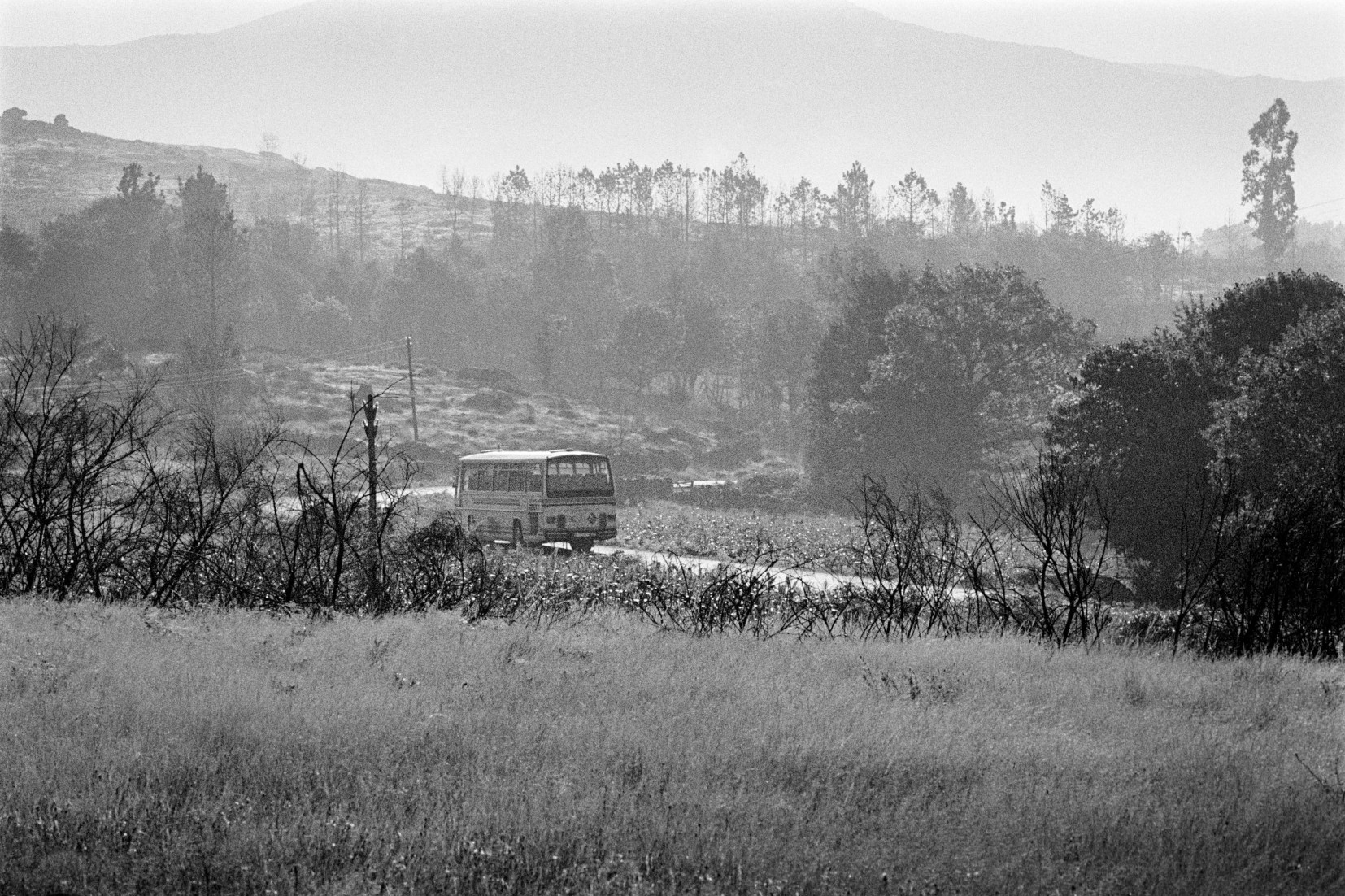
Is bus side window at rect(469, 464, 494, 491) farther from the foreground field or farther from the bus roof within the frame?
the foreground field

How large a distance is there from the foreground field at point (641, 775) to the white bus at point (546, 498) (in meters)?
25.0

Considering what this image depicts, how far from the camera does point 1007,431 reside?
6228 centimetres

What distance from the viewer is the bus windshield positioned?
38.2 meters

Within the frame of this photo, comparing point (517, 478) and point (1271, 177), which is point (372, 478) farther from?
point (1271, 177)

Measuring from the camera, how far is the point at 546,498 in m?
38.0

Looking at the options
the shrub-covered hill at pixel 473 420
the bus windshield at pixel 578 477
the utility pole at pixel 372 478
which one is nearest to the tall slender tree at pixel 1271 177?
the shrub-covered hill at pixel 473 420

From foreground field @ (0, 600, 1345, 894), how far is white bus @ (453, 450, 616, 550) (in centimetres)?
2495

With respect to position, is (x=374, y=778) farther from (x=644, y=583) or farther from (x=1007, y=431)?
(x=1007, y=431)

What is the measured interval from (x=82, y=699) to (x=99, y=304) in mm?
92346

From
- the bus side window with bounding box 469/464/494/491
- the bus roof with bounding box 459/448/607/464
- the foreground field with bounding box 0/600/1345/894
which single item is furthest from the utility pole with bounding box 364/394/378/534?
the bus side window with bounding box 469/464/494/491

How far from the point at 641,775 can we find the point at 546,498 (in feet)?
97.1

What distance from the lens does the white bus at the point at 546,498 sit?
38188 millimetres

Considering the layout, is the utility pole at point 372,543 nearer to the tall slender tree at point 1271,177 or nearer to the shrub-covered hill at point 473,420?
the shrub-covered hill at point 473,420

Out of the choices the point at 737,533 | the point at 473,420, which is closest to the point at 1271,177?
the point at 473,420
